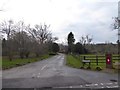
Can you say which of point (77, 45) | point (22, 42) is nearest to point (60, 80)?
point (22, 42)

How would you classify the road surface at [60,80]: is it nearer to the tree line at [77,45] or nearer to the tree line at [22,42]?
the tree line at [22,42]

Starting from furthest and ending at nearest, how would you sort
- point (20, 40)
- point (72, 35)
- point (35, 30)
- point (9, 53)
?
point (72, 35), point (35, 30), point (20, 40), point (9, 53)

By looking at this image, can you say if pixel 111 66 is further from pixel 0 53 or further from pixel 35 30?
pixel 35 30

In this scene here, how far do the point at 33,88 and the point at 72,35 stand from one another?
378 feet

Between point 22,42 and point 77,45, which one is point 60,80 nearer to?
point 22,42

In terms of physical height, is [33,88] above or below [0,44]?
below

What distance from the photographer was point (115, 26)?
22359 mm

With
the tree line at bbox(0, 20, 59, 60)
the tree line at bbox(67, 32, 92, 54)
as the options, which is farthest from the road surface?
the tree line at bbox(67, 32, 92, 54)

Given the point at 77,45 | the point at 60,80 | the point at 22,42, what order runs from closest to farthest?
the point at 60,80 → the point at 22,42 → the point at 77,45

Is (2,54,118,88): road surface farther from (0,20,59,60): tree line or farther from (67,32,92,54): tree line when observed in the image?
(67,32,92,54): tree line

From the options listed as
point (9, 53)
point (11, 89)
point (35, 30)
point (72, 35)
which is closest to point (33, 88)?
point (11, 89)

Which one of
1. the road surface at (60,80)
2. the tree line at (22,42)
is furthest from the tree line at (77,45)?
the road surface at (60,80)

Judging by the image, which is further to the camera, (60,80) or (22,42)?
(22,42)

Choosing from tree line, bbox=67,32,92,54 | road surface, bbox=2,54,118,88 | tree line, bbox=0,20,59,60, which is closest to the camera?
road surface, bbox=2,54,118,88
